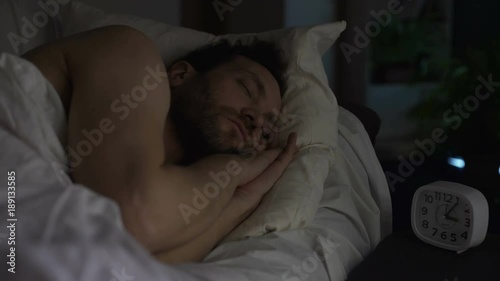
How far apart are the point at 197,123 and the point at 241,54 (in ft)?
0.89

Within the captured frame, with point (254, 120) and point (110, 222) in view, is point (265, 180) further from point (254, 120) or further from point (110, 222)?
point (110, 222)

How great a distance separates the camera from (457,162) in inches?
66.2

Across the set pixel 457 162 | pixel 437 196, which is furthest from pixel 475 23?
pixel 437 196

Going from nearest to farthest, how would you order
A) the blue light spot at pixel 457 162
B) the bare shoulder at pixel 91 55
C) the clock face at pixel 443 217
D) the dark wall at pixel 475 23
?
the bare shoulder at pixel 91 55
the clock face at pixel 443 217
the blue light spot at pixel 457 162
the dark wall at pixel 475 23

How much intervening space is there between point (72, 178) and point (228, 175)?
0.90ft

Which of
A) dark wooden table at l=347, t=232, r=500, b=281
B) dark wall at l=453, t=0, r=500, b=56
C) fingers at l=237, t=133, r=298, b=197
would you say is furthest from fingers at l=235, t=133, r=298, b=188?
dark wall at l=453, t=0, r=500, b=56

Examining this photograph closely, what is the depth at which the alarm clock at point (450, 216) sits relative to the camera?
46.5 inches

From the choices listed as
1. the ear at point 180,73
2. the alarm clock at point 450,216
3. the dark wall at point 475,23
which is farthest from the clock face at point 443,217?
the dark wall at point 475,23

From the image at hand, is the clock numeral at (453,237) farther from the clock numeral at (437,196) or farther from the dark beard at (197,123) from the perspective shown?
the dark beard at (197,123)

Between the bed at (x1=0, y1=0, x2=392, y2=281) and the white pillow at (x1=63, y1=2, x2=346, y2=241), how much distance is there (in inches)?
1.0

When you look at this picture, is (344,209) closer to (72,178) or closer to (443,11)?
(72,178)

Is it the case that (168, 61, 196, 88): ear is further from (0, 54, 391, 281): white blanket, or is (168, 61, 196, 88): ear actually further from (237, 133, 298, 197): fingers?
(0, 54, 391, 281): white blanket

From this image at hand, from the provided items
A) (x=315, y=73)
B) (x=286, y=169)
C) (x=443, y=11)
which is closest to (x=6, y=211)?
(x=286, y=169)

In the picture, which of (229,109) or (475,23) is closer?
(229,109)
